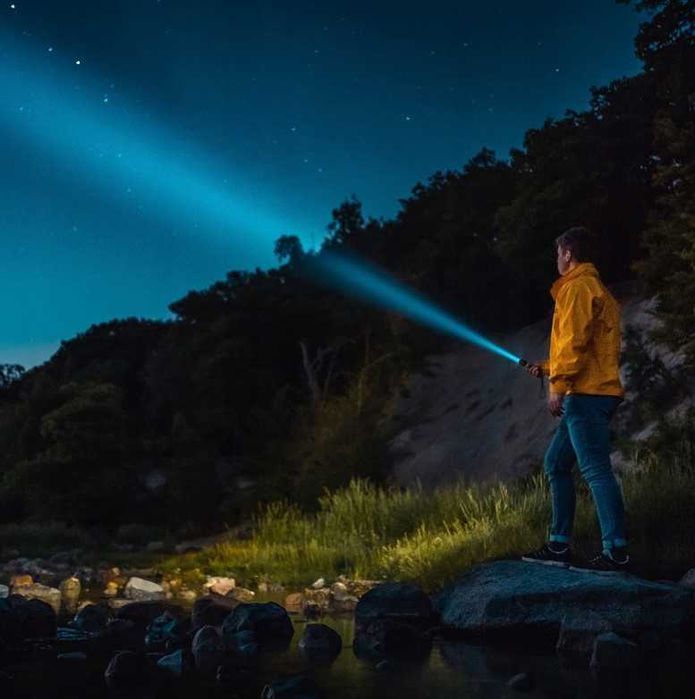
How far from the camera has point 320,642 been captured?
5.60m

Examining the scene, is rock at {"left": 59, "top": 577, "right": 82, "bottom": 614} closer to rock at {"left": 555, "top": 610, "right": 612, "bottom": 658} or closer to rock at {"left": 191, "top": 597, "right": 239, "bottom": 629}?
rock at {"left": 191, "top": 597, "right": 239, "bottom": 629}

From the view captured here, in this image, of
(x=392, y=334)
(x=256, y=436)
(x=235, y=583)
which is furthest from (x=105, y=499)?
(x=235, y=583)

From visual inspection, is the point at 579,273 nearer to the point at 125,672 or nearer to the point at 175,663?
the point at 175,663

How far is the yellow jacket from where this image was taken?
6.59 meters

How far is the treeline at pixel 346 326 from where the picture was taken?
14.8 meters

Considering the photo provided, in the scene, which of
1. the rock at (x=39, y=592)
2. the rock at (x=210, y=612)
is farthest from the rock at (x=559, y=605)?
the rock at (x=39, y=592)

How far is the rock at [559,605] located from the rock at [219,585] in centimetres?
405

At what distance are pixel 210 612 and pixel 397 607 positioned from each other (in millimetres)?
1409

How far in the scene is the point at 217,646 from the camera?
5.34 m

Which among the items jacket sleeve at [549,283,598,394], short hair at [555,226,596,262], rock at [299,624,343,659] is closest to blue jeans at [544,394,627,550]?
jacket sleeve at [549,283,598,394]

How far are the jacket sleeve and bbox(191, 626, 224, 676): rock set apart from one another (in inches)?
122

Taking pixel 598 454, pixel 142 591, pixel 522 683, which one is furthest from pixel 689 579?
pixel 142 591

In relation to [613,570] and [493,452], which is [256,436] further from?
[613,570]

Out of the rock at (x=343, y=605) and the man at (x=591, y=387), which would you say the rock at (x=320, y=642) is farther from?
the rock at (x=343, y=605)
